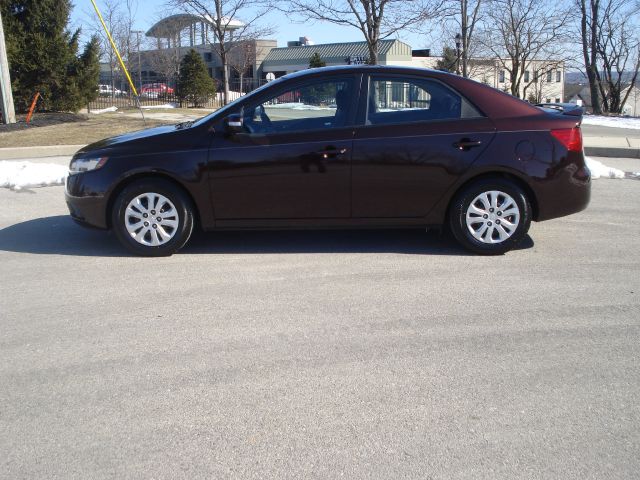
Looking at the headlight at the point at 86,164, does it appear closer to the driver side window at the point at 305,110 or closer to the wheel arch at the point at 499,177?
the driver side window at the point at 305,110

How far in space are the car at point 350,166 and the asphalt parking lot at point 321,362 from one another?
37 cm

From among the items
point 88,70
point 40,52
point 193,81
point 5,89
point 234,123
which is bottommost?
point 234,123

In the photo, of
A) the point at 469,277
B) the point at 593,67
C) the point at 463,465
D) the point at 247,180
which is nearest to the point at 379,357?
the point at 463,465

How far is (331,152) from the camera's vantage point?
19.0 feet

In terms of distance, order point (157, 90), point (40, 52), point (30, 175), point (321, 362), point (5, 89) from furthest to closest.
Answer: point (157, 90), point (40, 52), point (5, 89), point (30, 175), point (321, 362)

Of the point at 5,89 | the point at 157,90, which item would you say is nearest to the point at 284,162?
the point at 5,89

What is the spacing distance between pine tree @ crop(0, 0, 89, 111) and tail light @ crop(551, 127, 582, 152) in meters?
18.0

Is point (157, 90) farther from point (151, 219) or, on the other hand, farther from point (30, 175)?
point (151, 219)

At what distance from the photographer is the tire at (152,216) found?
5.86 m

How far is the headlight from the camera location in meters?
5.91

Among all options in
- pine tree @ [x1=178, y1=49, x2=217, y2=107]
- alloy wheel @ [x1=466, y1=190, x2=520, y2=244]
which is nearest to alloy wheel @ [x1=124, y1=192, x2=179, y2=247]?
alloy wheel @ [x1=466, y1=190, x2=520, y2=244]

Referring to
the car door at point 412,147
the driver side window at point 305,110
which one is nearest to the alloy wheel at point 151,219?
the driver side window at point 305,110

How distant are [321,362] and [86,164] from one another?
334cm

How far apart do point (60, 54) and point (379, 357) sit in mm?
19815
